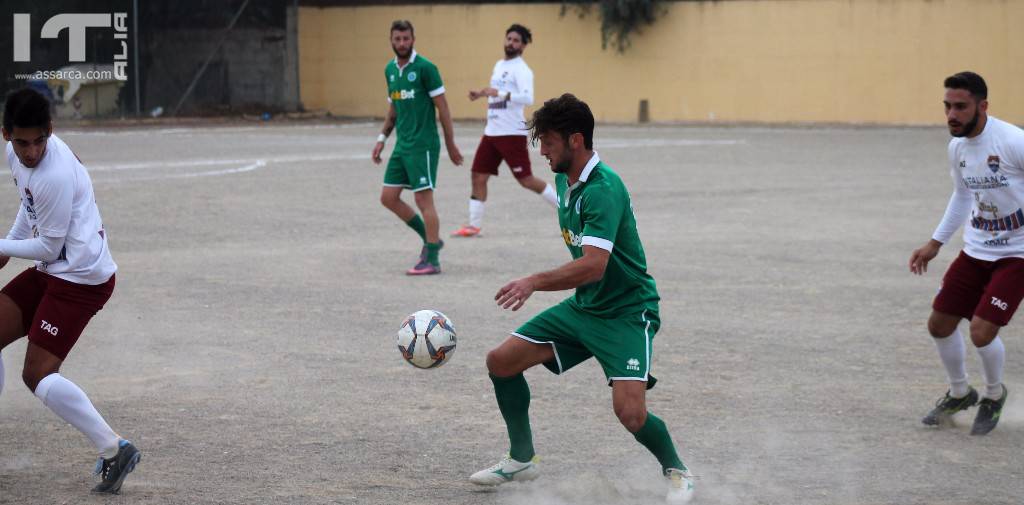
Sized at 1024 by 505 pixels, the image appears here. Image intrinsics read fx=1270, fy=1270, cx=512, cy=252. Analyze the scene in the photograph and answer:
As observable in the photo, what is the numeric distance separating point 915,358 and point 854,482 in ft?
8.88

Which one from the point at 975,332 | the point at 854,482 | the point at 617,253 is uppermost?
the point at 617,253

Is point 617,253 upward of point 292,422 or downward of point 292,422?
upward

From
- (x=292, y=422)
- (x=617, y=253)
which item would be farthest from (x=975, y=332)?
(x=292, y=422)

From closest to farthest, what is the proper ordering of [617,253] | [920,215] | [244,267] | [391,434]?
1. [617,253]
2. [391,434]
3. [244,267]
4. [920,215]

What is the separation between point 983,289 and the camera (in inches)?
258

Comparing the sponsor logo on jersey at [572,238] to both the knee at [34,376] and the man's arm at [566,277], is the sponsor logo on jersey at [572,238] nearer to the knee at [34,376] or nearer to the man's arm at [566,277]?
the man's arm at [566,277]

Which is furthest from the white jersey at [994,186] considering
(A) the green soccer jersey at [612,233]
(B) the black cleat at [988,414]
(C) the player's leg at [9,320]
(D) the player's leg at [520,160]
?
(D) the player's leg at [520,160]

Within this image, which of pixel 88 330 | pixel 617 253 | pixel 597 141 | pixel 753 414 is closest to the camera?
pixel 617 253

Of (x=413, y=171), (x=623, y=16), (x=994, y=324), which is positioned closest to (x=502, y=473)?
(x=994, y=324)

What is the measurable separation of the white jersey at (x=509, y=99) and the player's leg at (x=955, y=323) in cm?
721

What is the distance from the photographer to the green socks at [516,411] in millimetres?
5422

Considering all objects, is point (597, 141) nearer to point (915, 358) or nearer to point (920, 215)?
point (920, 215)

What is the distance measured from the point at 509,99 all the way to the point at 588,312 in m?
8.91

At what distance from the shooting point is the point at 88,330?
28.0 feet
